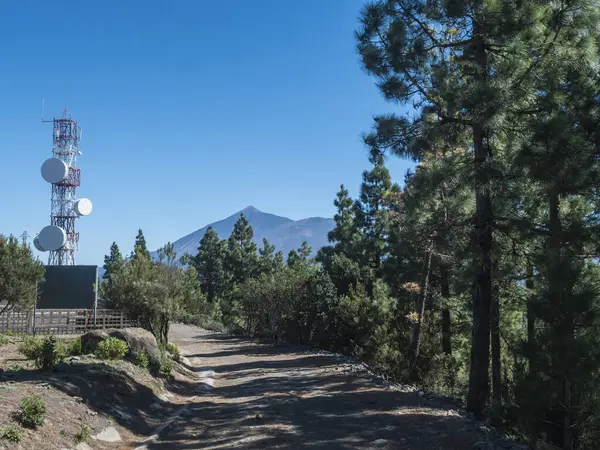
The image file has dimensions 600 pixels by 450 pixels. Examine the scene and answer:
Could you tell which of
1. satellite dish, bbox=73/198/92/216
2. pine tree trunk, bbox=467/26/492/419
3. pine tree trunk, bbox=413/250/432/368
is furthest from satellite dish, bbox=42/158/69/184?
pine tree trunk, bbox=467/26/492/419

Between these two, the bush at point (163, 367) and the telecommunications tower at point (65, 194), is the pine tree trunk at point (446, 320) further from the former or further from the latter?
→ the telecommunications tower at point (65, 194)

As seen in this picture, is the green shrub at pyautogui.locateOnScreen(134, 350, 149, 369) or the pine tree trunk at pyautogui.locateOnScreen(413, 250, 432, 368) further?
the pine tree trunk at pyautogui.locateOnScreen(413, 250, 432, 368)

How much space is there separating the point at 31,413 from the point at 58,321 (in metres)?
20.3

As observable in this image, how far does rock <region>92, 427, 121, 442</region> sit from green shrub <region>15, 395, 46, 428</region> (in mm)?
1096

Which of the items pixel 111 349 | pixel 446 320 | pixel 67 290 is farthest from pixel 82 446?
pixel 67 290

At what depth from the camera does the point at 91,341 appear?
13.3 meters

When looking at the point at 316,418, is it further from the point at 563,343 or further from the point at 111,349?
the point at 111,349

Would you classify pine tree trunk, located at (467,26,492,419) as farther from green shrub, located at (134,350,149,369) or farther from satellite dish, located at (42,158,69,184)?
satellite dish, located at (42,158,69,184)

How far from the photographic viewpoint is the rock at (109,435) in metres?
8.02

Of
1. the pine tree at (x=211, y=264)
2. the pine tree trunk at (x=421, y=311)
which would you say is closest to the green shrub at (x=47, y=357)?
the pine tree trunk at (x=421, y=311)

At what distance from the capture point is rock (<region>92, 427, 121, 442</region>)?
802 cm

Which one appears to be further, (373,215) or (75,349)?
(373,215)

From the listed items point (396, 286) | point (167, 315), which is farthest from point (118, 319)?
point (396, 286)

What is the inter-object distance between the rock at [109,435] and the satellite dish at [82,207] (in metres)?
35.1
